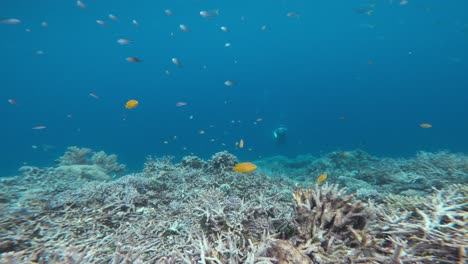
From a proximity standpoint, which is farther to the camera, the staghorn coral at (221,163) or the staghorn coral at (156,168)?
the staghorn coral at (221,163)

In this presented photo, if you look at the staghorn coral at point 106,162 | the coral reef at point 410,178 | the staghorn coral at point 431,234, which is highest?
the staghorn coral at point 106,162

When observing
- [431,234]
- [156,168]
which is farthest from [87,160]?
[431,234]

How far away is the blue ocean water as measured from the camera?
6675 centimetres

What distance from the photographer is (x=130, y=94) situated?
10725 cm

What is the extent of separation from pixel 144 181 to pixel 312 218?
435cm

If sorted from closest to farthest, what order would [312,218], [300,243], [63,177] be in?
[300,243]
[312,218]
[63,177]

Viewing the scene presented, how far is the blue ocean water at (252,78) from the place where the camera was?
66.8 metres

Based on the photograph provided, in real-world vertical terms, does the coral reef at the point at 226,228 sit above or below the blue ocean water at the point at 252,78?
below

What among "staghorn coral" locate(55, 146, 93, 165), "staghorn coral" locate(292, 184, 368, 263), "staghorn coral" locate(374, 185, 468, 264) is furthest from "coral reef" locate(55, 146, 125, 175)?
"staghorn coral" locate(374, 185, 468, 264)

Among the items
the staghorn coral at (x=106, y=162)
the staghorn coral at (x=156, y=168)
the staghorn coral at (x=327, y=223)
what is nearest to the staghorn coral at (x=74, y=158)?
the staghorn coral at (x=106, y=162)

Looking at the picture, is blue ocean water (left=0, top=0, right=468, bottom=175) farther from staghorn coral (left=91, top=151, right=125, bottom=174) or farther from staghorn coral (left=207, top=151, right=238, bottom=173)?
staghorn coral (left=207, top=151, right=238, bottom=173)

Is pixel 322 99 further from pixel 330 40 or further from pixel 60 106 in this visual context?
pixel 60 106

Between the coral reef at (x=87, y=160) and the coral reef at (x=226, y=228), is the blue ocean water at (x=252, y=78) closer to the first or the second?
the coral reef at (x=87, y=160)

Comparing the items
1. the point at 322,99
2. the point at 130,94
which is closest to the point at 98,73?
the point at 130,94
